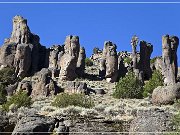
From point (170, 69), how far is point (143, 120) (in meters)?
45.0

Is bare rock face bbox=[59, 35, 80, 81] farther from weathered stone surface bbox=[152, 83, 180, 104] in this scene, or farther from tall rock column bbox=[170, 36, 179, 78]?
weathered stone surface bbox=[152, 83, 180, 104]

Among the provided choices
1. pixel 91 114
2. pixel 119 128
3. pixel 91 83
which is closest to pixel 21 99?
pixel 91 114

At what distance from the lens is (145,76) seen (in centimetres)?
A: 8019

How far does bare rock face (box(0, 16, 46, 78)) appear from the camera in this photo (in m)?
80.5

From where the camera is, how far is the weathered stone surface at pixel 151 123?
79.6 feet

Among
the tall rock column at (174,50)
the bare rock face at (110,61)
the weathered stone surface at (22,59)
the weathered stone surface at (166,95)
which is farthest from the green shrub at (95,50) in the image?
the weathered stone surface at (166,95)

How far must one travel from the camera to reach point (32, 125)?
2498 centimetres

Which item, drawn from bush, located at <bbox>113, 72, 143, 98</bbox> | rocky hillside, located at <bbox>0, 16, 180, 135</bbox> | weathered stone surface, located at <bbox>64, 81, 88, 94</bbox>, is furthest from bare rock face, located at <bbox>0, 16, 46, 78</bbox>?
bush, located at <bbox>113, 72, 143, 98</bbox>

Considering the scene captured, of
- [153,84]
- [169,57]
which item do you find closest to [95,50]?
[169,57]

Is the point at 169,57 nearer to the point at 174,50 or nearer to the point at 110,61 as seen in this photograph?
the point at 174,50

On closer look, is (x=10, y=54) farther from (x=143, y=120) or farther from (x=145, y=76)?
(x=143, y=120)

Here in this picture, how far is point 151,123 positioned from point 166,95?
1590cm

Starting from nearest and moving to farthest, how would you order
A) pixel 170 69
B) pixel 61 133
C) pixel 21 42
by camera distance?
pixel 61 133 < pixel 170 69 < pixel 21 42

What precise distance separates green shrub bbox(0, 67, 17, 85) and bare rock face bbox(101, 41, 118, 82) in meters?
14.3
